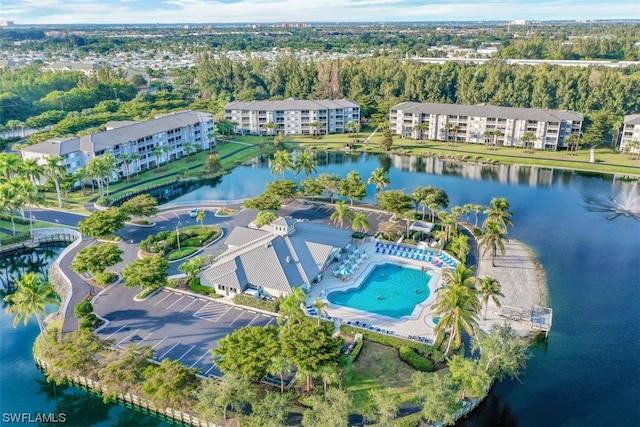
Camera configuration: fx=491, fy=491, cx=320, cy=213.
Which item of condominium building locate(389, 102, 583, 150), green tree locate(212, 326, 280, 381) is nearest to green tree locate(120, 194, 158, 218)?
green tree locate(212, 326, 280, 381)

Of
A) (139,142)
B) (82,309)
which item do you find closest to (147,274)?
(82,309)

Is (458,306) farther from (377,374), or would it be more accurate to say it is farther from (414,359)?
(377,374)

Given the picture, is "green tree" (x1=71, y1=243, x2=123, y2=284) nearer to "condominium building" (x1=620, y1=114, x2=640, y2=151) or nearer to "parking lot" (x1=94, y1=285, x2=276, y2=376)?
"parking lot" (x1=94, y1=285, x2=276, y2=376)

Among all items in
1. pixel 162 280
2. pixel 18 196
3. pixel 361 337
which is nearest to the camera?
pixel 361 337

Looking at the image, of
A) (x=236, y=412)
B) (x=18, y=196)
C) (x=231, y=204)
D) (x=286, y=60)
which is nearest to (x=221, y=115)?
(x=286, y=60)

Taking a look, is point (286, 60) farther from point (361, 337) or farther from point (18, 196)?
point (361, 337)
